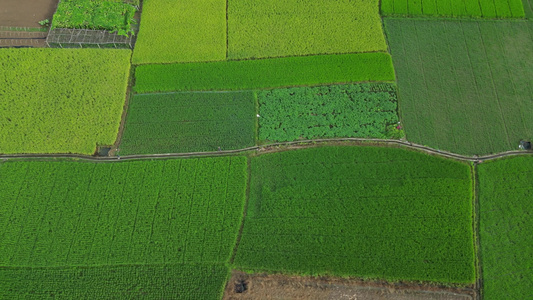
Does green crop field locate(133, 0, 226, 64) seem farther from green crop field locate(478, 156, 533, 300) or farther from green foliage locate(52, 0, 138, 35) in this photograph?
green crop field locate(478, 156, 533, 300)

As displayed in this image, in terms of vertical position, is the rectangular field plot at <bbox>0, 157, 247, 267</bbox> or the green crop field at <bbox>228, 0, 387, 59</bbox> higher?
the green crop field at <bbox>228, 0, 387, 59</bbox>

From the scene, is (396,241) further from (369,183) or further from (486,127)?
(486,127)

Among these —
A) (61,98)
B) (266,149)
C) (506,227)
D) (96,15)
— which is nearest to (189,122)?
(266,149)

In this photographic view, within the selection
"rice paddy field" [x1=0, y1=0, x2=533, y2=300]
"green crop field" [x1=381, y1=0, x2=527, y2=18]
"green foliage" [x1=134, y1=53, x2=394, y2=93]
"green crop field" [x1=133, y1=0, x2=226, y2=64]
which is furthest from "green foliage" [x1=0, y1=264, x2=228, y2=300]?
"green crop field" [x1=381, y1=0, x2=527, y2=18]

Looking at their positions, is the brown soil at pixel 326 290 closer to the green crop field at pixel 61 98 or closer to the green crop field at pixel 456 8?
the green crop field at pixel 61 98

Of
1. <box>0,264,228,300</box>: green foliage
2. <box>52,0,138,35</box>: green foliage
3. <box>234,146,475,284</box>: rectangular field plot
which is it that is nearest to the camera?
<box>0,264,228,300</box>: green foliage
